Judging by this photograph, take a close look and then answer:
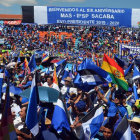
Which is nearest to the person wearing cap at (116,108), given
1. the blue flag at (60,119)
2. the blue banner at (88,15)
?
the blue flag at (60,119)

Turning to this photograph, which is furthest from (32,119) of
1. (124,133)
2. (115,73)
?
(115,73)

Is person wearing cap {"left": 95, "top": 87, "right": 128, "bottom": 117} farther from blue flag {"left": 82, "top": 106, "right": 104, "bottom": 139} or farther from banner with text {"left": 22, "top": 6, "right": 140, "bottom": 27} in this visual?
banner with text {"left": 22, "top": 6, "right": 140, "bottom": 27}

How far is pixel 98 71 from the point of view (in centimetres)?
592

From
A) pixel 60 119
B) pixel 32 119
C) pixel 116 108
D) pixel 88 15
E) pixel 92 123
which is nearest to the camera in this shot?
pixel 32 119

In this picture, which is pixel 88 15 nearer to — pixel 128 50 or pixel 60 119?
pixel 128 50

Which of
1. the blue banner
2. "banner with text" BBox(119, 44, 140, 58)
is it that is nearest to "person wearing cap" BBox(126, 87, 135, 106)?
"banner with text" BBox(119, 44, 140, 58)

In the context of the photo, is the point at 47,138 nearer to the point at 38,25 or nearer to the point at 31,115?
the point at 31,115

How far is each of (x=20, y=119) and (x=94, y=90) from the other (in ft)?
6.32

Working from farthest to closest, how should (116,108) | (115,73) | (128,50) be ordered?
(128,50) → (115,73) → (116,108)

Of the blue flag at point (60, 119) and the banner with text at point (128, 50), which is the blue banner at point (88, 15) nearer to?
the banner with text at point (128, 50)

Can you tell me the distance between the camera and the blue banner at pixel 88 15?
3412cm

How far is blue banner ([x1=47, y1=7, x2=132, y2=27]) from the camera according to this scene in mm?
34125

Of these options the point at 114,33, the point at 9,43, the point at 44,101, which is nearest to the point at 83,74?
the point at 44,101

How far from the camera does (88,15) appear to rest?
112 feet
